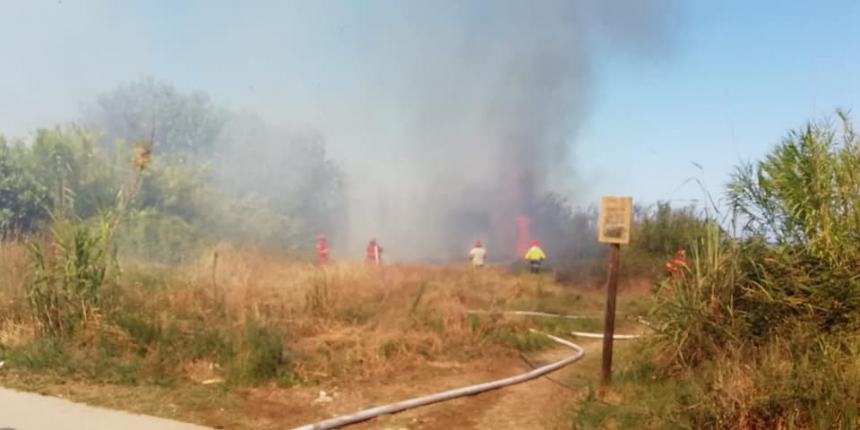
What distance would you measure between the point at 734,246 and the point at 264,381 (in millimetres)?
4964

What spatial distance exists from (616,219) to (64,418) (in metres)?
5.40

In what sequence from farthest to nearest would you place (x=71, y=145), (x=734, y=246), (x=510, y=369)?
(x=71, y=145)
(x=510, y=369)
(x=734, y=246)

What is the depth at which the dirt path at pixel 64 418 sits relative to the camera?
568cm

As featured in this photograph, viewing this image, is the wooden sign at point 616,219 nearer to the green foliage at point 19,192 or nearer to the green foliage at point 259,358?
the green foliage at point 259,358

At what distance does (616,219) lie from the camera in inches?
278

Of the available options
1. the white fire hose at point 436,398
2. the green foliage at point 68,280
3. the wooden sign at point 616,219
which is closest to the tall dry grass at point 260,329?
the green foliage at point 68,280

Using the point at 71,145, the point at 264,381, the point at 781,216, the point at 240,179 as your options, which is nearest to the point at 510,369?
the point at 264,381

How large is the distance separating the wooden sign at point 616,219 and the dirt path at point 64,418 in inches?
166

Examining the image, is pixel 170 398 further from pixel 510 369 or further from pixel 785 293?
→ pixel 785 293

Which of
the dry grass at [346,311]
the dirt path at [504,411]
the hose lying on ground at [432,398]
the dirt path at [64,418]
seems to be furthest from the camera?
the dry grass at [346,311]

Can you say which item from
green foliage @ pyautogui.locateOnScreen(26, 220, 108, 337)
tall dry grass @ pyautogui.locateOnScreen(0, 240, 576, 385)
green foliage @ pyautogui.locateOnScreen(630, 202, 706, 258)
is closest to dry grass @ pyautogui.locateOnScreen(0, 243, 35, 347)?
tall dry grass @ pyautogui.locateOnScreen(0, 240, 576, 385)

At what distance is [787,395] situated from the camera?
5000 mm

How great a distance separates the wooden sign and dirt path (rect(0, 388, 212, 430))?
4205 millimetres

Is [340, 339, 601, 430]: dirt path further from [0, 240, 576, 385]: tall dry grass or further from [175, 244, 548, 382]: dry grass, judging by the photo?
[0, 240, 576, 385]: tall dry grass
